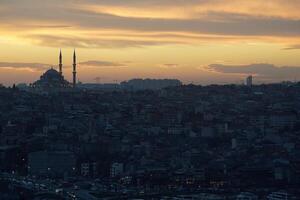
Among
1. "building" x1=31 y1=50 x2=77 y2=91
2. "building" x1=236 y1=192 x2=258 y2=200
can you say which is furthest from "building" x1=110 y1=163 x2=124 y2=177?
"building" x1=31 y1=50 x2=77 y2=91

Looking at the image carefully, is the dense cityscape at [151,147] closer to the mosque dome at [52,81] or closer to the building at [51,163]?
the building at [51,163]

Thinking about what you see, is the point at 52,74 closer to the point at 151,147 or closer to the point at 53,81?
the point at 53,81

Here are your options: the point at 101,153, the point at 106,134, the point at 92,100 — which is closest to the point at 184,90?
the point at 92,100

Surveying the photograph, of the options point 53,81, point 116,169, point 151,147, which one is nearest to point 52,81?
point 53,81

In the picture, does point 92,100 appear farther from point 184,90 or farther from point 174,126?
point 174,126

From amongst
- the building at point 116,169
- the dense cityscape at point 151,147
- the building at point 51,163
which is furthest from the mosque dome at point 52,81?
the building at point 116,169
